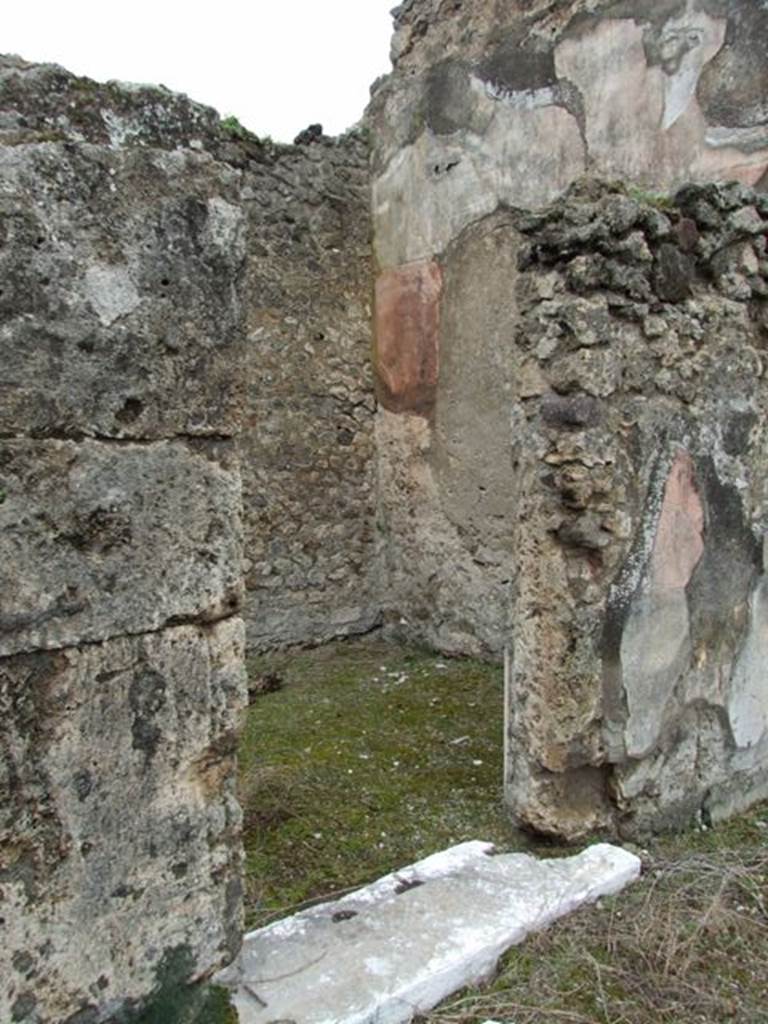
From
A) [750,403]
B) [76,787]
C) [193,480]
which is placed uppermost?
[750,403]

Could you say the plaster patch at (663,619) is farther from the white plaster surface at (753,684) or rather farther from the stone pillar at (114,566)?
the stone pillar at (114,566)

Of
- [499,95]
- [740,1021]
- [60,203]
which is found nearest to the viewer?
[60,203]

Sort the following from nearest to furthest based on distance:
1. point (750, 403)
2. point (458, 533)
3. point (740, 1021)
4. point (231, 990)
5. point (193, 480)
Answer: point (193, 480)
point (231, 990)
point (740, 1021)
point (750, 403)
point (458, 533)

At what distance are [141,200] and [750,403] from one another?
7.03 ft

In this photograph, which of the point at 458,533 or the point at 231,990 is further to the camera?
the point at 458,533

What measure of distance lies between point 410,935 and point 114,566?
1148mm

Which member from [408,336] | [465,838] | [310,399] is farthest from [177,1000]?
[408,336]

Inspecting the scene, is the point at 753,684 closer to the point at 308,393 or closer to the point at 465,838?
the point at 465,838

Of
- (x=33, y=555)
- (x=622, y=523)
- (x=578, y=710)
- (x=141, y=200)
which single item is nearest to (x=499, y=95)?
(x=622, y=523)

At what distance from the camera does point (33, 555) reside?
1.34 meters

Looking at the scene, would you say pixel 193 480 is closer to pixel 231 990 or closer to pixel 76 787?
pixel 76 787

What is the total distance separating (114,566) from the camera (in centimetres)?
142

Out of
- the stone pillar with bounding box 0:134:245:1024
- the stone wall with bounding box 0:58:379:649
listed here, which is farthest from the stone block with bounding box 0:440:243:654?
the stone wall with bounding box 0:58:379:649

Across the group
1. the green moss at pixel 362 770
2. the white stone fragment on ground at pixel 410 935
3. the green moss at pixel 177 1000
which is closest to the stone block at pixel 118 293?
the green moss at pixel 177 1000
